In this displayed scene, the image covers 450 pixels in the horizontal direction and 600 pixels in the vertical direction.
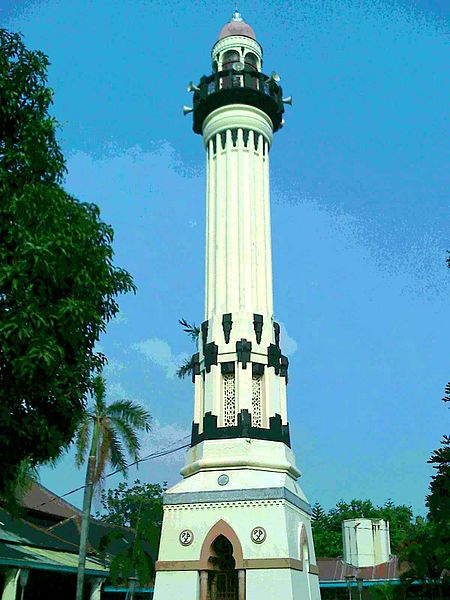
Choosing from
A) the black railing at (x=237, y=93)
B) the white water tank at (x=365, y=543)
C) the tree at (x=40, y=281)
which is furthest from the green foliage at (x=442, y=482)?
the white water tank at (x=365, y=543)

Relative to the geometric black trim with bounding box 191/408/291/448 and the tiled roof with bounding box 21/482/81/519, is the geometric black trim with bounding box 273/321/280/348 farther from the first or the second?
the tiled roof with bounding box 21/482/81/519

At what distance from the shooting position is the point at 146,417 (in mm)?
23344

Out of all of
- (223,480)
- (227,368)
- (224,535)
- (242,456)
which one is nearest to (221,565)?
(224,535)

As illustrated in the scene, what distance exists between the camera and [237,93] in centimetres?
2636

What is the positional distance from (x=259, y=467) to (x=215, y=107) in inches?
556

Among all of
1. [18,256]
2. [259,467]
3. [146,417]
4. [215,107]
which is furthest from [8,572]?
[215,107]

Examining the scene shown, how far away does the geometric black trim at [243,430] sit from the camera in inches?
871

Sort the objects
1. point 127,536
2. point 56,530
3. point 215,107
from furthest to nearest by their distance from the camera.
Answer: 1. point 127,536
2. point 56,530
3. point 215,107

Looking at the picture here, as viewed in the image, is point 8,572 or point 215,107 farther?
point 215,107

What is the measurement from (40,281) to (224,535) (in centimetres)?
1312

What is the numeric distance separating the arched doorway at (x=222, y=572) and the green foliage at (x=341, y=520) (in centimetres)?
3062

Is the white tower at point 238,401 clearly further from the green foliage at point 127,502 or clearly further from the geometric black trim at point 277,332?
the green foliage at point 127,502

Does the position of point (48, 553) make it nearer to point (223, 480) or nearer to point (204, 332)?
point (223, 480)

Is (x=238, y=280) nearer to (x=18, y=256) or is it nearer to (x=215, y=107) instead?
(x=215, y=107)
